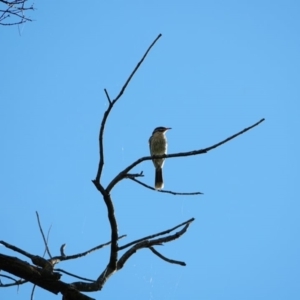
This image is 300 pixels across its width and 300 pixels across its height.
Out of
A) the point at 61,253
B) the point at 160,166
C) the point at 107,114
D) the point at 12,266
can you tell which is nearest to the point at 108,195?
the point at 107,114

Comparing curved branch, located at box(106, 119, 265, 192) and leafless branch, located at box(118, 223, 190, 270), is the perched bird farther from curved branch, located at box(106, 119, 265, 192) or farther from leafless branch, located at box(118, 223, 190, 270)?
curved branch, located at box(106, 119, 265, 192)

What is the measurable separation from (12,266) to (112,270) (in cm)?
65

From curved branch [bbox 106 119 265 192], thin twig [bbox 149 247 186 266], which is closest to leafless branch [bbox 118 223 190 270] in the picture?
thin twig [bbox 149 247 186 266]

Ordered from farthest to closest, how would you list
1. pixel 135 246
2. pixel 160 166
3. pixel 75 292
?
pixel 160 166, pixel 135 246, pixel 75 292

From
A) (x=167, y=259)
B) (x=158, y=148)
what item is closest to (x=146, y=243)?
(x=167, y=259)

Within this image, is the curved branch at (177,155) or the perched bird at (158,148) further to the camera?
the perched bird at (158,148)

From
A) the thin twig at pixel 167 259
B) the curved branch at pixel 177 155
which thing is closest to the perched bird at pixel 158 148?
the thin twig at pixel 167 259

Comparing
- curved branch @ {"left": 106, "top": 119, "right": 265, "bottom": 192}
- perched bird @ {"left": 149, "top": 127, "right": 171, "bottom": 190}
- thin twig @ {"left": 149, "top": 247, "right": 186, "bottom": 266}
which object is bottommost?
thin twig @ {"left": 149, "top": 247, "right": 186, "bottom": 266}

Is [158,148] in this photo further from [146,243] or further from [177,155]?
[177,155]

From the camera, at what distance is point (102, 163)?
2268mm

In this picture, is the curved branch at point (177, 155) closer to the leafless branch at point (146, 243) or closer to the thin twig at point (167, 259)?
the leafless branch at point (146, 243)

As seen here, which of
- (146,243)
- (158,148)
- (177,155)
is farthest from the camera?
(158,148)

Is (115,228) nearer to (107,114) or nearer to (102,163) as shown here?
(102,163)

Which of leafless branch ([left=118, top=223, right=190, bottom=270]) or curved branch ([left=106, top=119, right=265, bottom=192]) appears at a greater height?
curved branch ([left=106, top=119, right=265, bottom=192])
